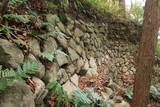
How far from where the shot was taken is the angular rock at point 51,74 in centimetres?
309

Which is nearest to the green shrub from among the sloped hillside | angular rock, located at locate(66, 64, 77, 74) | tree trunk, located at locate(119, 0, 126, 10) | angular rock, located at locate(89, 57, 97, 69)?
the sloped hillside

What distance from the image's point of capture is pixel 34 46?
10.6 ft

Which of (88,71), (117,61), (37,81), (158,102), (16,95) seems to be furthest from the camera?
(117,61)

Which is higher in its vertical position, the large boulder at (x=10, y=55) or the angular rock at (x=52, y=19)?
the angular rock at (x=52, y=19)

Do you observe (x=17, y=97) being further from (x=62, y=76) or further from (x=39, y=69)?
(x=62, y=76)

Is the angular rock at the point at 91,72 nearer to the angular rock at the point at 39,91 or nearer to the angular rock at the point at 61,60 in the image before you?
the angular rock at the point at 61,60

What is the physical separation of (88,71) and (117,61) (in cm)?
176

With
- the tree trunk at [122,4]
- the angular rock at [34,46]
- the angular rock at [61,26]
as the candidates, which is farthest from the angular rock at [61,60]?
the tree trunk at [122,4]

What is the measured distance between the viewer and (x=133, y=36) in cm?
712

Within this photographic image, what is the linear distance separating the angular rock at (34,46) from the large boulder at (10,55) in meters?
0.39

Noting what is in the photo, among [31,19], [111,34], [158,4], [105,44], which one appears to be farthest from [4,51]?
[111,34]

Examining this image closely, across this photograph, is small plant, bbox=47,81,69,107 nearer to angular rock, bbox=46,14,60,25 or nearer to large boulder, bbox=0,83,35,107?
large boulder, bbox=0,83,35,107

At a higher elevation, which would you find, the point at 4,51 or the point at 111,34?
the point at 111,34

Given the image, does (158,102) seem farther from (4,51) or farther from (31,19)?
(4,51)
